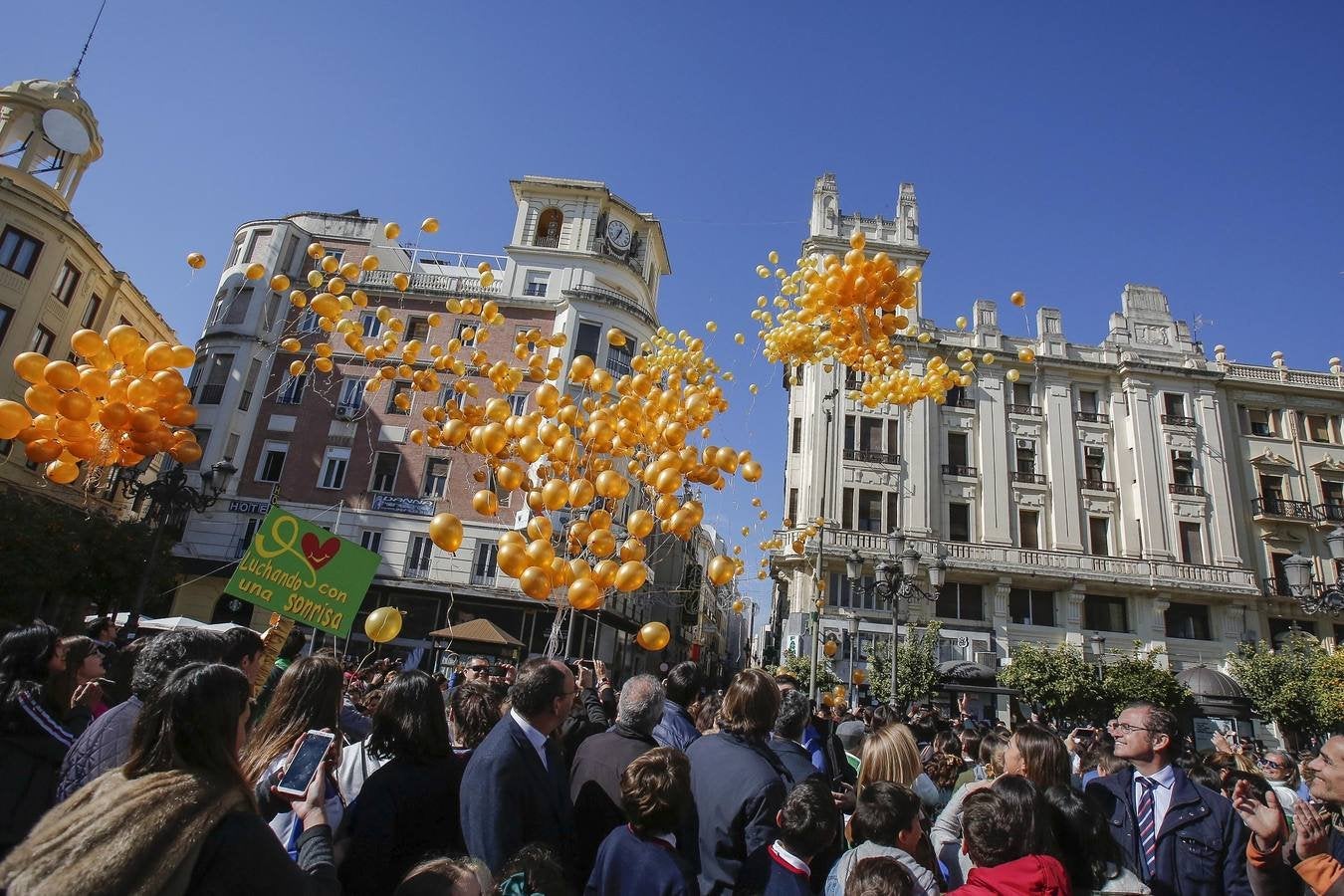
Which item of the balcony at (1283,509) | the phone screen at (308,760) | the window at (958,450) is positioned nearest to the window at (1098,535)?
the window at (958,450)

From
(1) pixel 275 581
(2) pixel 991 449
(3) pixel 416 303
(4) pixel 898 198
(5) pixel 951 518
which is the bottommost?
(1) pixel 275 581

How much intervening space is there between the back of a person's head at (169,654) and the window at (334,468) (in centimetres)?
2629

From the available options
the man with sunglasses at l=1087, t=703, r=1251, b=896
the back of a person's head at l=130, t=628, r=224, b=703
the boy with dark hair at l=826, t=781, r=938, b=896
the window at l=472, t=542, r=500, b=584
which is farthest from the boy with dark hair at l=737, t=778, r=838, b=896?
the window at l=472, t=542, r=500, b=584

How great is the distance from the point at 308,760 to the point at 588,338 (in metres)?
27.7

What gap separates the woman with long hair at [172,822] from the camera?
55.1 inches

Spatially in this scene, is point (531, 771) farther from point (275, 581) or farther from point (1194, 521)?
point (1194, 521)

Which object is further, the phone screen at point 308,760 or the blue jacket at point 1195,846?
the blue jacket at point 1195,846

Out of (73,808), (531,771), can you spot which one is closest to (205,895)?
(73,808)

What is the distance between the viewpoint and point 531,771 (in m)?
3.17

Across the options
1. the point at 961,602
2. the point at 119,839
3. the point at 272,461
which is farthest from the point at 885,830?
the point at 272,461

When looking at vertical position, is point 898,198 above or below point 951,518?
above

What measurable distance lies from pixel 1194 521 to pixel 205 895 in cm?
3816

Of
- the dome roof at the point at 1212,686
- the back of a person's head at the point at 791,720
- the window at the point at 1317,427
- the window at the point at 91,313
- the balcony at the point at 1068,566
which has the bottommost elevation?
the back of a person's head at the point at 791,720

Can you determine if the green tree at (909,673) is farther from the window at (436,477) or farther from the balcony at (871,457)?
the window at (436,477)
